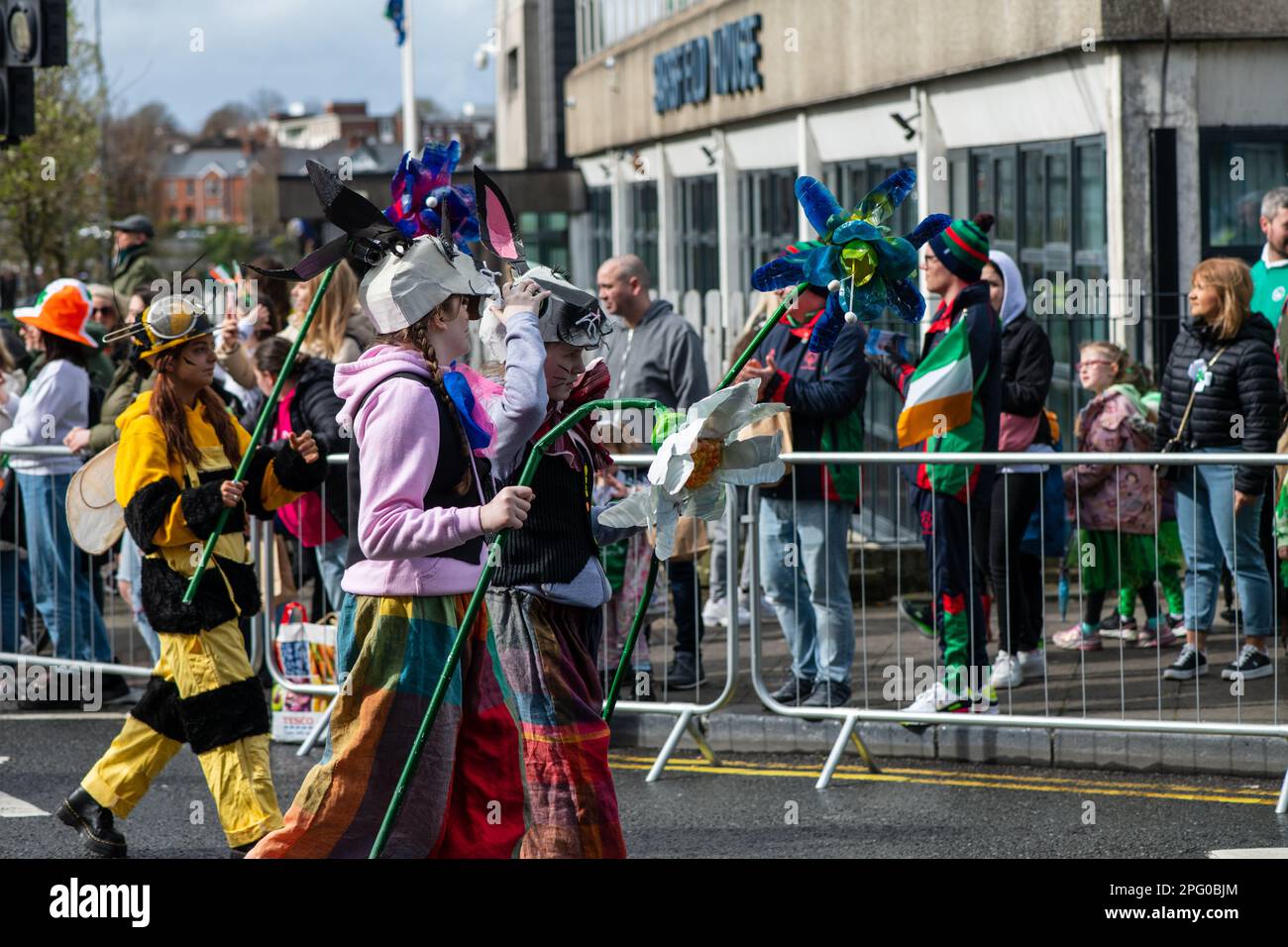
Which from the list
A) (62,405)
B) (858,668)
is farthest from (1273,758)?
(62,405)

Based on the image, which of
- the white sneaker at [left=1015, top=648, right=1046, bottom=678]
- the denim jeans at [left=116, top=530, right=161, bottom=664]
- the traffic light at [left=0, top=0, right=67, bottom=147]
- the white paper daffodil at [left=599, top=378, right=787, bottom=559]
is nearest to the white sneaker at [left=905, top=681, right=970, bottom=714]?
the white sneaker at [left=1015, top=648, right=1046, bottom=678]

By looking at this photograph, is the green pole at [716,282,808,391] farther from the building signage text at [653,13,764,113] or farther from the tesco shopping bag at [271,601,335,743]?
the building signage text at [653,13,764,113]

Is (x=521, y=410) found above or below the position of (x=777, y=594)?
above

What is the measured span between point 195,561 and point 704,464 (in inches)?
95.0

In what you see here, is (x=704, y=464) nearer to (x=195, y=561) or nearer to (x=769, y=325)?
(x=769, y=325)

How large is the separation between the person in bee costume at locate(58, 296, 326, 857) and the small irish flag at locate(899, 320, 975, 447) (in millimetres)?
2933

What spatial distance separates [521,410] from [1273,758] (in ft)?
12.8

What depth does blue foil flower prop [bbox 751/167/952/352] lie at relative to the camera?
4.55 m

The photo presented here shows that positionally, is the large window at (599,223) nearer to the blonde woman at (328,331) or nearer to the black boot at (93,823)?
the blonde woman at (328,331)

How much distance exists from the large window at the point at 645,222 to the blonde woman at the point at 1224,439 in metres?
19.5

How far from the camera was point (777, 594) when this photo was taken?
840 centimetres
